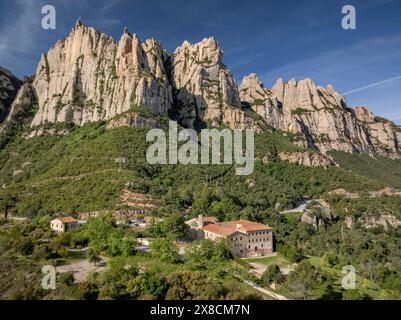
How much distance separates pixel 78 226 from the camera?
5244cm

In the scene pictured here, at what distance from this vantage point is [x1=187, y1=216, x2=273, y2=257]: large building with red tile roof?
50188 mm

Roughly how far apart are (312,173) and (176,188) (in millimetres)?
47666

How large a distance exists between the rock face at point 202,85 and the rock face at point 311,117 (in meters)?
34.7

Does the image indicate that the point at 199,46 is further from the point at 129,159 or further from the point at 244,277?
the point at 244,277

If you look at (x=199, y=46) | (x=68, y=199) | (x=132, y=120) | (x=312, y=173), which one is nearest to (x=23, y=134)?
(x=132, y=120)

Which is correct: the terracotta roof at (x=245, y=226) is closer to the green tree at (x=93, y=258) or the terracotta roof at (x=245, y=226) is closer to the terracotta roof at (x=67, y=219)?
the green tree at (x=93, y=258)

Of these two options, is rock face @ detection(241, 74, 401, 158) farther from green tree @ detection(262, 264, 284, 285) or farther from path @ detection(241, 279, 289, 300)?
path @ detection(241, 279, 289, 300)

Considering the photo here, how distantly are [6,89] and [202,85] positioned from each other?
230ft

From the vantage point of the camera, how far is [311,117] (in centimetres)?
18550

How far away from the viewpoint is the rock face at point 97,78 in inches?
4195

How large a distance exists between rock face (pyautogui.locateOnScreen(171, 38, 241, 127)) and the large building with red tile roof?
232 feet

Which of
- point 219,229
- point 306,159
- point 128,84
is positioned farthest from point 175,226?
point 306,159

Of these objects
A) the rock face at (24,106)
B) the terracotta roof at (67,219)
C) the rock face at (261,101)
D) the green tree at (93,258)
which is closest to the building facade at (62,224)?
the terracotta roof at (67,219)

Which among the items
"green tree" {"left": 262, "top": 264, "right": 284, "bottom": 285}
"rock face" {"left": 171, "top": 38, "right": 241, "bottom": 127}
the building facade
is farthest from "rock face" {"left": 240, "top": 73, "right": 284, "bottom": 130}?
"green tree" {"left": 262, "top": 264, "right": 284, "bottom": 285}
